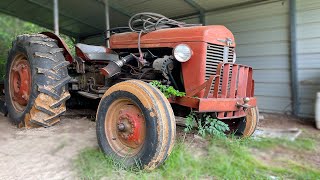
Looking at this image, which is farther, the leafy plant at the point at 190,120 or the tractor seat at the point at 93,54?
the tractor seat at the point at 93,54

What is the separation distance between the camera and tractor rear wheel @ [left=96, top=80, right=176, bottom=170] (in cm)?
236

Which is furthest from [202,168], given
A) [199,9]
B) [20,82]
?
[199,9]

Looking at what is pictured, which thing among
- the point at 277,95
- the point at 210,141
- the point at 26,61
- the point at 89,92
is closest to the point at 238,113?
the point at 210,141

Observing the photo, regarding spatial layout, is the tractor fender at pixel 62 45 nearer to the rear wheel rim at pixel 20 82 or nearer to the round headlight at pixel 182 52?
the rear wheel rim at pixel 20 82

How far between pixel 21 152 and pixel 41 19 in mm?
8870

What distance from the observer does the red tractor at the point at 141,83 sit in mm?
2512

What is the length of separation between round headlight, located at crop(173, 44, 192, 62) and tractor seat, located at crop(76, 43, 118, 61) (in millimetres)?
1281

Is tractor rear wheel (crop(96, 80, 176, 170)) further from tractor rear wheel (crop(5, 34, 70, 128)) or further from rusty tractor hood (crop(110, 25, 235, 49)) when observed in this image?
tractor rear wheel (crop(5, 34, 70, 128))

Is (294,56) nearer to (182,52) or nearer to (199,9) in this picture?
(199,9)

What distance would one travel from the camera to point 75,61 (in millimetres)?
4234

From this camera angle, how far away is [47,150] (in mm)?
2959

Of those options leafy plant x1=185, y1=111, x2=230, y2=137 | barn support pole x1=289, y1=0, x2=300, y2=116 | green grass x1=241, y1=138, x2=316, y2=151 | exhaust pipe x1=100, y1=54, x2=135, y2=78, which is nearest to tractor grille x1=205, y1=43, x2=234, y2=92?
leafy plant x1=185, y1=111, x2=230, y2=137

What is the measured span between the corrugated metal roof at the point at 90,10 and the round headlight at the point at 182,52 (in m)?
4.38

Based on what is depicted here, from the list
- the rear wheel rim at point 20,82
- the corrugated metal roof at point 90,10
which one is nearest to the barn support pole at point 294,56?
the corrugated metal roof at point 90,10
